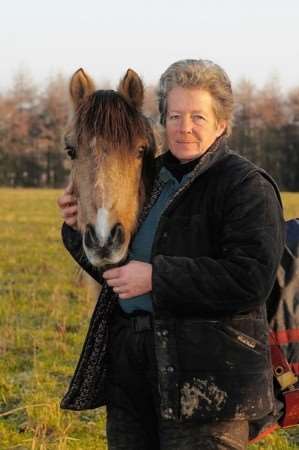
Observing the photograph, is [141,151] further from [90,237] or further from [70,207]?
[90,237]

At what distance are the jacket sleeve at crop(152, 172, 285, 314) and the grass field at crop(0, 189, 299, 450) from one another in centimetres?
242

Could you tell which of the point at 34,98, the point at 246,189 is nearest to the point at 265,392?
the point at 246,189

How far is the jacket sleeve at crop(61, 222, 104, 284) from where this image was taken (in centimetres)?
340

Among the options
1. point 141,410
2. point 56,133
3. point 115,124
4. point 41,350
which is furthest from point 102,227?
→ point 56,133

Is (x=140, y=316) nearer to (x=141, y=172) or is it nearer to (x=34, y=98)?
(x=141, y=172)

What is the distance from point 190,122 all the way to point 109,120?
49cm

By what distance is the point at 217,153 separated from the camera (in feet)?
9.48

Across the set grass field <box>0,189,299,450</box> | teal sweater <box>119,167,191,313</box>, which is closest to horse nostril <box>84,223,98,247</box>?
teal sweater <box>119,167,191,313</box>

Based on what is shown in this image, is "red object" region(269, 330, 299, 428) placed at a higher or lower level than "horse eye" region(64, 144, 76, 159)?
lower

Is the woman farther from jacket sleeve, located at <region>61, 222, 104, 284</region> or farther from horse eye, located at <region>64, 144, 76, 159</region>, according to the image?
horse eye, located at <region>64, 144, 76, 159</region>

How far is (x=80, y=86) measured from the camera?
345cm

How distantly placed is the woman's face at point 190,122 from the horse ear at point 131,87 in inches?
19.8

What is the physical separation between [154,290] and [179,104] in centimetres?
90

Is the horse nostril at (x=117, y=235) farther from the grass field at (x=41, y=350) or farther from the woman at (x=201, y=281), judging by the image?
the grass field at (x=41, y=350)
